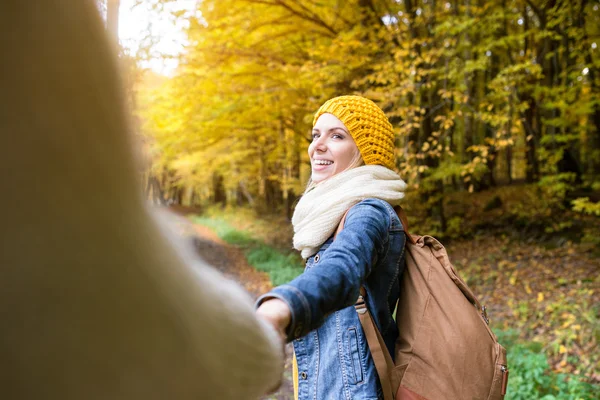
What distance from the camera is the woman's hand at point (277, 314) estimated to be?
74cm

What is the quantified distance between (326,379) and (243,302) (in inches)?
42.6

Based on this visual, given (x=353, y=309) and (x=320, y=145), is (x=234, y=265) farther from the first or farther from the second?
(x=353, y=309)

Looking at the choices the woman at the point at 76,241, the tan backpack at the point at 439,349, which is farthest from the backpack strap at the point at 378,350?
the woman at the point at 76,241

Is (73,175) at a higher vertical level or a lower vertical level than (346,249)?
higher

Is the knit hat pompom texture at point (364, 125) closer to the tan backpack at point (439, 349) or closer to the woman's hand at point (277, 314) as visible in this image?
the tan backpack at point (439, 349)

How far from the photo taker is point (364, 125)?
5.86 ft

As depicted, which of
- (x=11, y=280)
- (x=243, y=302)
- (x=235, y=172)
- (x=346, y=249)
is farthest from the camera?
(x=235, y=172)

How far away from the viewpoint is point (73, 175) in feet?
1.32

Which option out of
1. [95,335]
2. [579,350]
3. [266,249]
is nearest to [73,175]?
[95,335]

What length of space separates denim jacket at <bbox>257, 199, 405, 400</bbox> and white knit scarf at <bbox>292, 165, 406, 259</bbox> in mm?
64

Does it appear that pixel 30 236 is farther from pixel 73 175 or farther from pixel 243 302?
pixel 243 302

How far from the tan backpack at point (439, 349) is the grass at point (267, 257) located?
727 centimetres

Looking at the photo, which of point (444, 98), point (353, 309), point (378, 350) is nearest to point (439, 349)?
point (378, 350)

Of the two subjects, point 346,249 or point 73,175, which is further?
point 346,249
